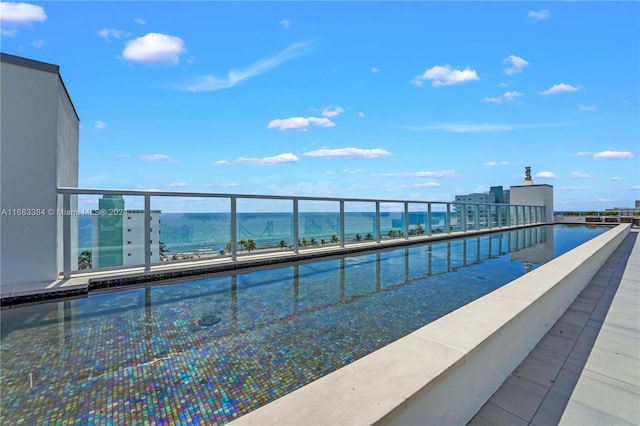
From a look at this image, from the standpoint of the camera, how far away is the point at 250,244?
5883 mm

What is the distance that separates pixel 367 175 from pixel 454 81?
9042 millimetres

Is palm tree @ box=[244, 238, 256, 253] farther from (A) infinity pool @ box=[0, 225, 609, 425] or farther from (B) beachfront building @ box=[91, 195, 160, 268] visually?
(B) beachfront building @ box=[91, 195, 160, 268]

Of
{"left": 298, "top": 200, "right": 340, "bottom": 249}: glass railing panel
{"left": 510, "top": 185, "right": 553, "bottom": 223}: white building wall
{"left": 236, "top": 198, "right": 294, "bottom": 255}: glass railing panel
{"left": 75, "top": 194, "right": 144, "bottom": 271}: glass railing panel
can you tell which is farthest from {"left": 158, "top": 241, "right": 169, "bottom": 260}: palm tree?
{"left": 510, "top": 185, "right": 553, "bottom": 223}: white building wall

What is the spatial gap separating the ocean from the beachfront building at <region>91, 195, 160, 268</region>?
12 centimetres

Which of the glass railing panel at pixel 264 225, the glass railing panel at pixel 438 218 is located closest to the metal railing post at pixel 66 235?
the glass railing panel at pixel 264 225

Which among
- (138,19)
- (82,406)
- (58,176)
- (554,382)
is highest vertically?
(138,19)

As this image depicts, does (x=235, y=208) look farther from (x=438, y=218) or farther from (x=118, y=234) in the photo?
(x=438, y=218)

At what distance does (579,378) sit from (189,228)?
5459 millimetres

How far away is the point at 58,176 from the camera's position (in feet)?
14.3

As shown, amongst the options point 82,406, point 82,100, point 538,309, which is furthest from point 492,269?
point 82,100

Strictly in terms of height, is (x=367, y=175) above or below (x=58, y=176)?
above

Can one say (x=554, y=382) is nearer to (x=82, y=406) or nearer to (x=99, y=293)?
(x=82, y=406)

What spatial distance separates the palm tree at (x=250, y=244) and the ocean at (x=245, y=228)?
0.07m

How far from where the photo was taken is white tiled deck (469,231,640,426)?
4.68ft
